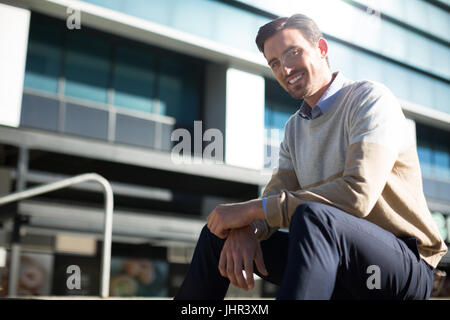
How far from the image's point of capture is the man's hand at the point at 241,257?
5.07 feet

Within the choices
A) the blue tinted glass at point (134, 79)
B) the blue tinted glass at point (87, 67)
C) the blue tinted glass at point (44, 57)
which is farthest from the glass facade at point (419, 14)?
the blue tinted glass at point (44, 57)

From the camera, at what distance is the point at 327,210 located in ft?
4.12

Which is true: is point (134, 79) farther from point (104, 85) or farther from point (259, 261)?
point (259, 261)

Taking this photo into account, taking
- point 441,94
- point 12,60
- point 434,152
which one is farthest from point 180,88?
point 434,152

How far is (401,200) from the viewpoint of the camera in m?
1.58

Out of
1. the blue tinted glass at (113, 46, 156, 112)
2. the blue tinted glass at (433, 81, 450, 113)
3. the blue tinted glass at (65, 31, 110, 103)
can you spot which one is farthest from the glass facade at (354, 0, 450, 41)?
the blue tinted glass at (65, 31, 110, 103)

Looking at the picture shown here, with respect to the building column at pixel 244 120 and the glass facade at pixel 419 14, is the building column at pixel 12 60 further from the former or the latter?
the glass facade at pixel 419 14

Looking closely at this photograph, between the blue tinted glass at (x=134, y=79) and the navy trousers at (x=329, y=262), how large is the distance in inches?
447

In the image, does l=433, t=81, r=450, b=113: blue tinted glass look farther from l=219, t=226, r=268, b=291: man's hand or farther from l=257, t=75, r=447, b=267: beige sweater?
l=219, t=226, r=268, b=291: man's hand

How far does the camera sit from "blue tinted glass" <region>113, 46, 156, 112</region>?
41.7 feet

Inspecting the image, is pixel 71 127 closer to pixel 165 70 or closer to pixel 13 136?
pixel 13 136

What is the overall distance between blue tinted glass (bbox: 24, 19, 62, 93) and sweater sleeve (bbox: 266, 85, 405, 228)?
426 inches

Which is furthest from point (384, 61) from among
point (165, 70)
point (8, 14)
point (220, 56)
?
point (8, 14)
